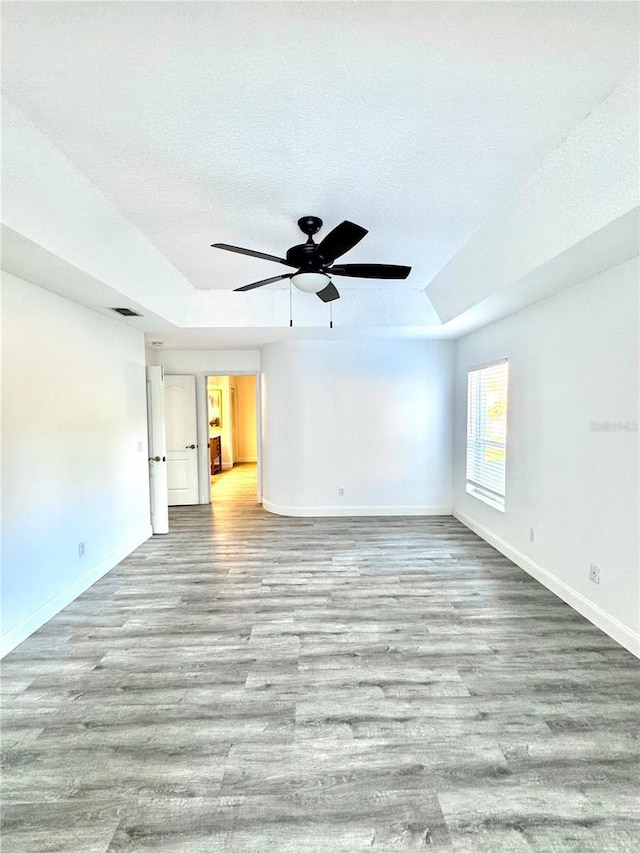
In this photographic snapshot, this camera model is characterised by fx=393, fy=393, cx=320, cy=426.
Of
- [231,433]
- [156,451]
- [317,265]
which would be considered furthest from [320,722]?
[231,433]

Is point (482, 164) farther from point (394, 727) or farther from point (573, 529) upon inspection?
point (394, 727)

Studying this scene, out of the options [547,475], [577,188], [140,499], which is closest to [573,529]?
[547,475]

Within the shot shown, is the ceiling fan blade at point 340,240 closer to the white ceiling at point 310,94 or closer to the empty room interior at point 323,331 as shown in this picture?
the empty room interior at point 323,331

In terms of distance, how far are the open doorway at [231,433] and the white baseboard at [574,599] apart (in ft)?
15.3

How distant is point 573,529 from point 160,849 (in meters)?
3.04

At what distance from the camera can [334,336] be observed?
5039 mm

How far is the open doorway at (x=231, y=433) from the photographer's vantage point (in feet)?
27.7

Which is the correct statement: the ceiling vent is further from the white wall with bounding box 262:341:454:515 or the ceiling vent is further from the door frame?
the door frame

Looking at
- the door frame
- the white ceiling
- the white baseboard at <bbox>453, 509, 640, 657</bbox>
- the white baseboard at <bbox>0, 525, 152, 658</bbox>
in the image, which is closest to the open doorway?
the door frame

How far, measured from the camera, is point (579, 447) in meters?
2.93

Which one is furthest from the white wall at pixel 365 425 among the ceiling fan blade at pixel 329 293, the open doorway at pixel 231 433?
the open doorway at pixel 231 433

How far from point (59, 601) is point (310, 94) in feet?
11.9

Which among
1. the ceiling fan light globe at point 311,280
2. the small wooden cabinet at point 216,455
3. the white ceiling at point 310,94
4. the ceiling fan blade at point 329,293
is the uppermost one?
the white ceiling at point 310,94

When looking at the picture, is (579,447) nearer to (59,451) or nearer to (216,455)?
(59,451)
